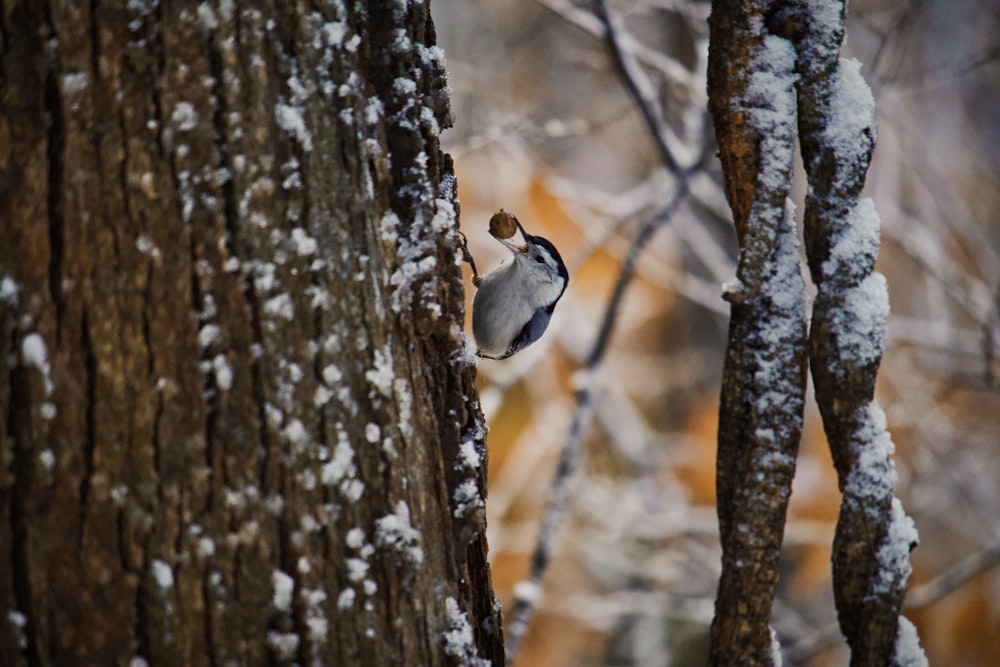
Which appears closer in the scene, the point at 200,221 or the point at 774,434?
the point at 200,221

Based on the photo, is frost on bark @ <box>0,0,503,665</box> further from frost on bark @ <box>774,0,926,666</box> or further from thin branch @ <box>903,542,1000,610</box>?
thin branch @ <box>903,542,1000,610</box>

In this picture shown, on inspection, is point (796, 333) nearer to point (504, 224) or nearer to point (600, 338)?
point (504, 224)

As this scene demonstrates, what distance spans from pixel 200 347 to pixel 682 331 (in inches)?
251

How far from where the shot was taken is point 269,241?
98 cm

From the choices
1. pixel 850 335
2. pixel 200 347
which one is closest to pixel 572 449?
pixel 850 335

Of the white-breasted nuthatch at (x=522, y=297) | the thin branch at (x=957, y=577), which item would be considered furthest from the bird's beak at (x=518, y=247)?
the thin branch at (x=957, y=577)

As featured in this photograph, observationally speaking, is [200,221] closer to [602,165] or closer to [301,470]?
[301,470]

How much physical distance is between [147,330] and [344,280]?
0.24 meters

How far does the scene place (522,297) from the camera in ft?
7.16

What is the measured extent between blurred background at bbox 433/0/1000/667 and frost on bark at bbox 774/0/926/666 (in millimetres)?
1733

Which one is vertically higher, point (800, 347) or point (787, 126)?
point (787, 126)

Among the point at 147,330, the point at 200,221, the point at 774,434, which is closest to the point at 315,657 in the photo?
the point at 147,330

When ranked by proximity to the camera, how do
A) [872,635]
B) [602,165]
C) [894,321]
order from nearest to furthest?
[872,635]
[894,321]
[602,165]

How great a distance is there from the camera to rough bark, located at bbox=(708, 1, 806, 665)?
3.80 ft
